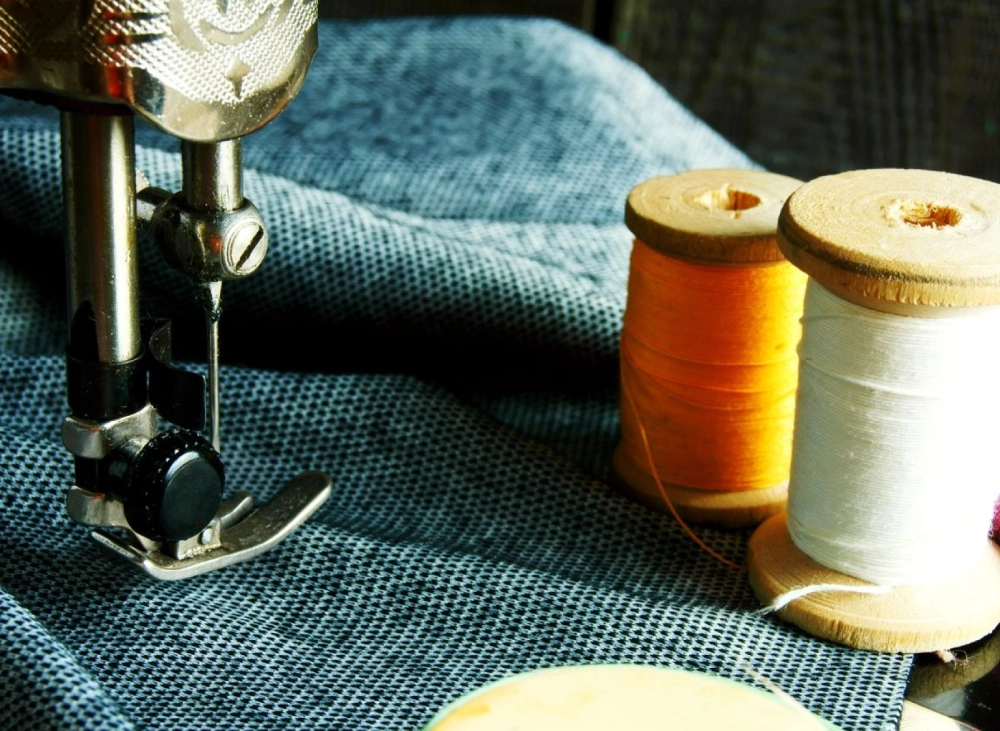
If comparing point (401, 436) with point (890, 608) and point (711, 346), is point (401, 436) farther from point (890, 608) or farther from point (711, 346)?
point (890, 608)

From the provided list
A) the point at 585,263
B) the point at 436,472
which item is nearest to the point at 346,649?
the point at 436,472

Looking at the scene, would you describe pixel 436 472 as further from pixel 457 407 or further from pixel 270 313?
pixel 270 313

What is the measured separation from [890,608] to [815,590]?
5 centimetres

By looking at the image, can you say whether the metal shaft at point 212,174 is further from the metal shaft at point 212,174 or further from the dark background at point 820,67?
the dark background at point 820,67

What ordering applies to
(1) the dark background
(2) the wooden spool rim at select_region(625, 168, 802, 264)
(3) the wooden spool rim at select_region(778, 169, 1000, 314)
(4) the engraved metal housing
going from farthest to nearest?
(1) the dark background
(2) the wooden spool rim at select_region(625, 168, 802, 264)
(3) the wooden spool rim at select_region(778, 169, 1000, 314)
(4) the engraved metal housing

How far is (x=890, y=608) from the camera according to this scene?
2.56 ft

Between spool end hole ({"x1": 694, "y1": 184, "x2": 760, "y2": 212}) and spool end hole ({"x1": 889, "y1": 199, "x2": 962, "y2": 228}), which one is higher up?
spool end hole ({"x1": 889, "y1": 199, "x2": 962, "y2": 228})

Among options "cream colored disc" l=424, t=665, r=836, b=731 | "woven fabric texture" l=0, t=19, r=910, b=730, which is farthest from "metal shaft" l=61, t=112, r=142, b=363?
"cream colored disc" l=424, t=665, r=836, b=731

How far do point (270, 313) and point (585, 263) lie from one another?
285 mm

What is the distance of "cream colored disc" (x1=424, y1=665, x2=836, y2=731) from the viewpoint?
24.8 inches

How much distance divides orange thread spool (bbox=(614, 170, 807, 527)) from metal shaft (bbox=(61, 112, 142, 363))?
0.35 m

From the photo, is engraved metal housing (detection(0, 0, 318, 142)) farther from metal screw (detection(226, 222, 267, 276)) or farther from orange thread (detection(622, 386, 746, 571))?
orange thread (detection(622, 386, 746, 571))

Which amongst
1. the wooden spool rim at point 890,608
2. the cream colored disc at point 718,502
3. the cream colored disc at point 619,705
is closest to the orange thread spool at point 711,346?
the cream colored disc at point 718,502

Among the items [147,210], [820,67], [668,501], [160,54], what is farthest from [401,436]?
[820,67]
